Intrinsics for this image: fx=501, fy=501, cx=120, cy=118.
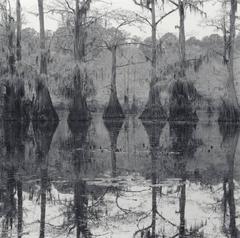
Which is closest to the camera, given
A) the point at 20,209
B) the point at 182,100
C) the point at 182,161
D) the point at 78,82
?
the point at 20,209

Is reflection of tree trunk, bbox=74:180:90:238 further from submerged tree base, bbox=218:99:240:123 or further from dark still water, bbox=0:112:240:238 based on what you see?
submerged tree base, bbox=218:99:240:123

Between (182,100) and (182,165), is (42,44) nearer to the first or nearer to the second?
(182,100)

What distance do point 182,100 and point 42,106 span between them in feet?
22.6

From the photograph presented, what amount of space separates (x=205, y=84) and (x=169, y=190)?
45.9 metres

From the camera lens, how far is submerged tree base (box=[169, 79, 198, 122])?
24.8 m

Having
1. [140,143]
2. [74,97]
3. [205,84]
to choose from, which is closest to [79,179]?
[140,143]

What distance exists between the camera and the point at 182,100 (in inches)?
974

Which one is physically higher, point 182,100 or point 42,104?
point 182,100

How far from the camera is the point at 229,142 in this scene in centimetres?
1295

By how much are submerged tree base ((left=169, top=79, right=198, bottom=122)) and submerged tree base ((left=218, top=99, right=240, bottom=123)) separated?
1.85m

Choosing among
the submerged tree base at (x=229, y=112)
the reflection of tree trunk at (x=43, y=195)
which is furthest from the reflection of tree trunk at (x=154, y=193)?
the submerged tree base at (x=229, y=112)

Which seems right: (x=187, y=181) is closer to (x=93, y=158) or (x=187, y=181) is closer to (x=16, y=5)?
(x=93, y=158)

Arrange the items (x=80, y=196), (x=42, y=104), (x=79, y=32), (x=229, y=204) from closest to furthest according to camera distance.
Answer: (x=229, y=204), (x=80, y=196), (x=42, y=104), (x=79, y=32)

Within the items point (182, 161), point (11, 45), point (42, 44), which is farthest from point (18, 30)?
point (182, 161)
